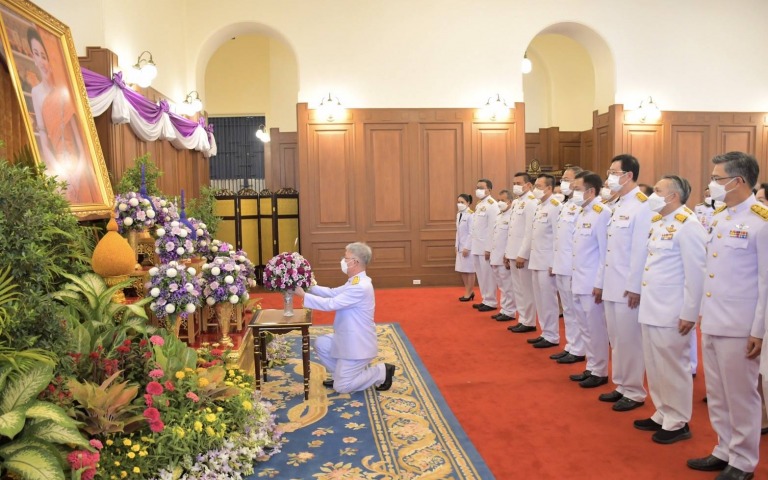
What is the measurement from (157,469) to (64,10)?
208 inches

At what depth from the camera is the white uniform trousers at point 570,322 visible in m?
5.82

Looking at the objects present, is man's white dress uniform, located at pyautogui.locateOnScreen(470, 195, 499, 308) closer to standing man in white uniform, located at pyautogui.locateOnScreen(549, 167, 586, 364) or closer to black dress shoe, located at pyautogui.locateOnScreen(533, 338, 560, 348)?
black dress shoe, located at pyautogui.locateOnScreen(533, 338, 560, 348)

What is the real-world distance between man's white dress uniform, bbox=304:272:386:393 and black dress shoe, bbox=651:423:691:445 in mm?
2122

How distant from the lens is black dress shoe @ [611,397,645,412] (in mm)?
4500

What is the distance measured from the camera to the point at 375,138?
10680mm

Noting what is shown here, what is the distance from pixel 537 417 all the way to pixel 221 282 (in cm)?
262

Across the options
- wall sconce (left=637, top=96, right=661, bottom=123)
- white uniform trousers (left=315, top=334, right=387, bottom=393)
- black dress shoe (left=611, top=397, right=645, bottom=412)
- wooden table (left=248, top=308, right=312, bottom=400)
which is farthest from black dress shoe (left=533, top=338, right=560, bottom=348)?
wall sconce (left=637, top=96, right=661, bottom=123)

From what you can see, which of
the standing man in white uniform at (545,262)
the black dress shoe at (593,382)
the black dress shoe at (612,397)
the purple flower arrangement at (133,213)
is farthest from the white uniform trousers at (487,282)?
the purple flower arrangement at (133,213)

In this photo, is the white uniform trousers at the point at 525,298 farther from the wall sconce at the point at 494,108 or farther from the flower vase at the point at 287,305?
the wall sconce at the point at 494,108

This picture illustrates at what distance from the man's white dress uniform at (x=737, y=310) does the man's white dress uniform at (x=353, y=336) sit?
2478mm

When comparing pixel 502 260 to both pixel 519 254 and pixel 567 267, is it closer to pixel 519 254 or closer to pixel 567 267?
pixel 519 254

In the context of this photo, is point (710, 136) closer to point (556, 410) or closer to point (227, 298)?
point (556, 410)

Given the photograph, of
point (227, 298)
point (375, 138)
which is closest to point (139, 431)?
point (227, 298)

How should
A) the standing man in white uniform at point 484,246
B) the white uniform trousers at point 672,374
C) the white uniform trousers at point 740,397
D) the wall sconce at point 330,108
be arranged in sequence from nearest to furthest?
the white uniform trousers at point 740,397 < the white uniform trousers at point 672,374 < the standing man in white uniform at point 484,246 < the wall sconce at point 330,108
